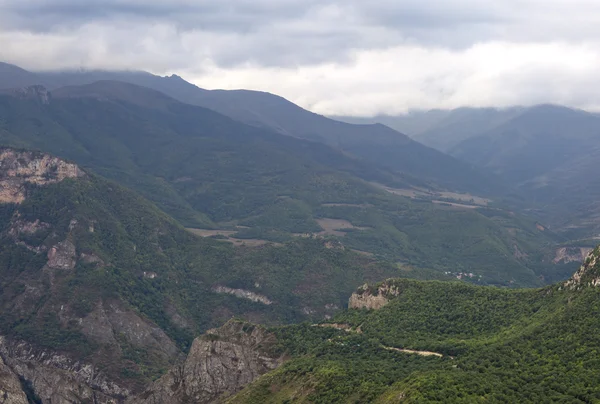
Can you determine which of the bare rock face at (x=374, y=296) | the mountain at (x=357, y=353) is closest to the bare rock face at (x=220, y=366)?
the mountain at (x=357, y=353)

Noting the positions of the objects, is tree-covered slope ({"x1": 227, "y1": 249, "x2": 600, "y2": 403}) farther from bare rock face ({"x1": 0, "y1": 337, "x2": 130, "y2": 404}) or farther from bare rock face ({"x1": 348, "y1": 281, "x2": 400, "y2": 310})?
bare rock face ({"x1": 0, "y1": 337, "x2": 130, "y2": 404})

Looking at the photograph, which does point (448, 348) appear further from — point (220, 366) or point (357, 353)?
point (220, 366)

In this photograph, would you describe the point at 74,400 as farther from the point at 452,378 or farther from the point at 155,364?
the point at 452,378

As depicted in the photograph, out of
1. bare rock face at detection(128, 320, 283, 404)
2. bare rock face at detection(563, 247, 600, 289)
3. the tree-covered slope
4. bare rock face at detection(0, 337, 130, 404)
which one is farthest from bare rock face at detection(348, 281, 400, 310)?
bare rock face at detection(0, 337, 130, 404)

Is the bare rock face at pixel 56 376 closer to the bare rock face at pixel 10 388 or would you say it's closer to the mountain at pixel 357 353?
the mountain at pixel 357 353

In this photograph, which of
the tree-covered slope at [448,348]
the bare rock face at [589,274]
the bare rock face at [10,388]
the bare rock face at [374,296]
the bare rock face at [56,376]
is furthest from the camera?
the bare rock face at [56,376]
